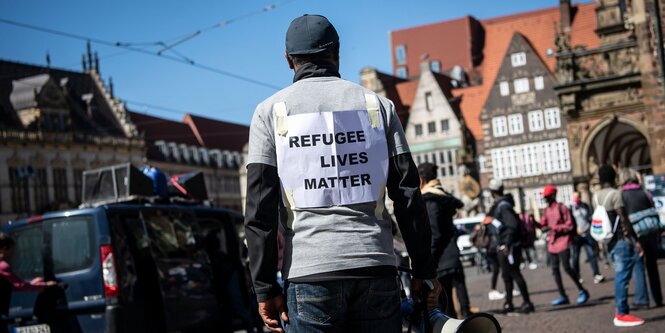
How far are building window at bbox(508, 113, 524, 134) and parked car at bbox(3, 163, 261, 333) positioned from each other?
56.6 m

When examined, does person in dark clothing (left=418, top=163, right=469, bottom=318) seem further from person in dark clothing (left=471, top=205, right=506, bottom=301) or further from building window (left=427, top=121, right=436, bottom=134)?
building window (left=427, top=121, right=436, bottom=134)

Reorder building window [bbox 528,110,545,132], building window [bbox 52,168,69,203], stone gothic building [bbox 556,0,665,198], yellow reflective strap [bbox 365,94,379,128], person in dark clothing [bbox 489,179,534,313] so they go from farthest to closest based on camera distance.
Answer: building window [bbox 528,110,545,132]
building window [bbox 52,168,69,203]
stone gothic building [bbox 556,0,665,198]
person in dark clothing [bbox 489,179,534,313]
yellow reflective strap [bbox 365,94,379,128]

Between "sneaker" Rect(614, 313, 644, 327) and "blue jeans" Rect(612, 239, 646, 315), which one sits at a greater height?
"blue jeans" Rect(612, 239, 646, 315)

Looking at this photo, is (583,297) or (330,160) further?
(583,297)

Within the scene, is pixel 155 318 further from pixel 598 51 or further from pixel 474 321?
pixel 598 51

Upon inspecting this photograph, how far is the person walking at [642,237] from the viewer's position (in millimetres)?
11039

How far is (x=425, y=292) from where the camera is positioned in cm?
430

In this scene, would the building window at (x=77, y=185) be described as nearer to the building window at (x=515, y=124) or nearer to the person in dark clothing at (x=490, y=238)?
the building window at (x=515, y=124)

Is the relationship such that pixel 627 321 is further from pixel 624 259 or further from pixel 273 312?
pixel 273 312

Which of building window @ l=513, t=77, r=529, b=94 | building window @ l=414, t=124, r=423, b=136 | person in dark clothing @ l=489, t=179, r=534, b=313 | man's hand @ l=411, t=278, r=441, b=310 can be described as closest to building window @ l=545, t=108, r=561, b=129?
building window @ l=513, t=77, r=529, b=94

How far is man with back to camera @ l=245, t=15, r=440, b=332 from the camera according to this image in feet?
13.1

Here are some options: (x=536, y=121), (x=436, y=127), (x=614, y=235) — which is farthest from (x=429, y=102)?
(x=614, y=235)

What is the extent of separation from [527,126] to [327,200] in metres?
63.9

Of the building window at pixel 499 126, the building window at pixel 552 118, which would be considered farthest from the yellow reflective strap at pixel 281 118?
the building window at pixel 499 126
